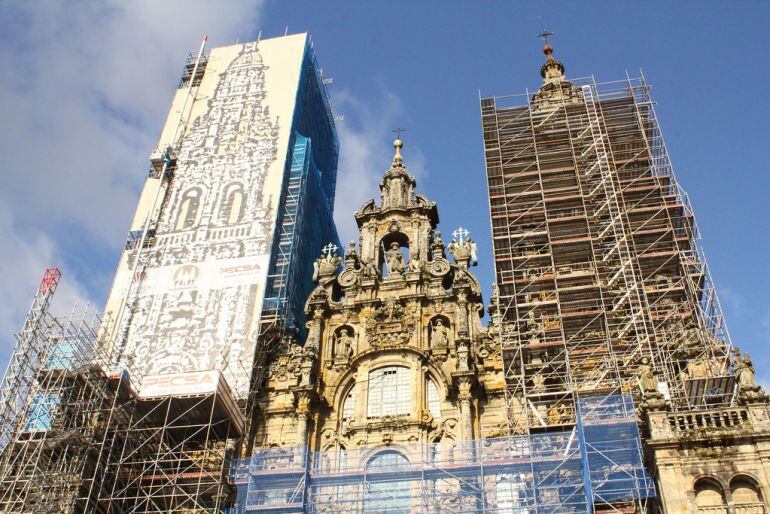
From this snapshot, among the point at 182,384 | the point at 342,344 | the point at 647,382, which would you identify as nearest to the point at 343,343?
the point at 342,344

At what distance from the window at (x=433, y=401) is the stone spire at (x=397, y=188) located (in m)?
9.55

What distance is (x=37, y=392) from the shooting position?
1136 inches

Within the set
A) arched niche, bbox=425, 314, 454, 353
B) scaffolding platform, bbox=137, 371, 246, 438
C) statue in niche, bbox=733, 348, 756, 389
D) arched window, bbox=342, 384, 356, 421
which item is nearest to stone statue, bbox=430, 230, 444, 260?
arched niche, bbox=425, 314, 454, 353

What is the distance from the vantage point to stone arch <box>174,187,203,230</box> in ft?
127

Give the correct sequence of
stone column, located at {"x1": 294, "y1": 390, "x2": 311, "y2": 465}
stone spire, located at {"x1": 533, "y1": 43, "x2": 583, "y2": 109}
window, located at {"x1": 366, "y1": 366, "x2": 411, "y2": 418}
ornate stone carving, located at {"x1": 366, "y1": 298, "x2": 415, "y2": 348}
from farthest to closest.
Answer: stone spire, located at {"x1": 533, "y1": 43, "x2": 583, "y2": 109} → ornate stone carving, located at {"x1": 366, "y1": 298, "x2": 415, "y2": 348} → window, located at {"x1": 366, "y1": 366, "x2": 411, "y2": 418} → stone column, located at {"x1": 294, "y1": 390, "x2": 311, "y2": 465}

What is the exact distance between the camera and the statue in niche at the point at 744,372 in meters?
23.5

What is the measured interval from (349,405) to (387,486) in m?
3.58

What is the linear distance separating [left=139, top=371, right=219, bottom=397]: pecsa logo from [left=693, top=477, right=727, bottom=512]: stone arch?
612 inches

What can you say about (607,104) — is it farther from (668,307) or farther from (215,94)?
(215,94)

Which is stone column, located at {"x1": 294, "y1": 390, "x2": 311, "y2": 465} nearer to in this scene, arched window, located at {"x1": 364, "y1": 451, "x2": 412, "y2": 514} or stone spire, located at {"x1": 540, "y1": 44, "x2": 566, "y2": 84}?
arched window, located at {"x1": 364, "y1": 451, "x2": 412, "y2": 514}

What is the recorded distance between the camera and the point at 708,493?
2164cm

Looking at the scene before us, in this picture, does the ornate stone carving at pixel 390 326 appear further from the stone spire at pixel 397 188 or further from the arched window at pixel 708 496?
the arched window at pixel 708 496

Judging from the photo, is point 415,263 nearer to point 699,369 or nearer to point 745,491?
point 699,369

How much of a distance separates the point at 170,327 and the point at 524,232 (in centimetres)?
1523
